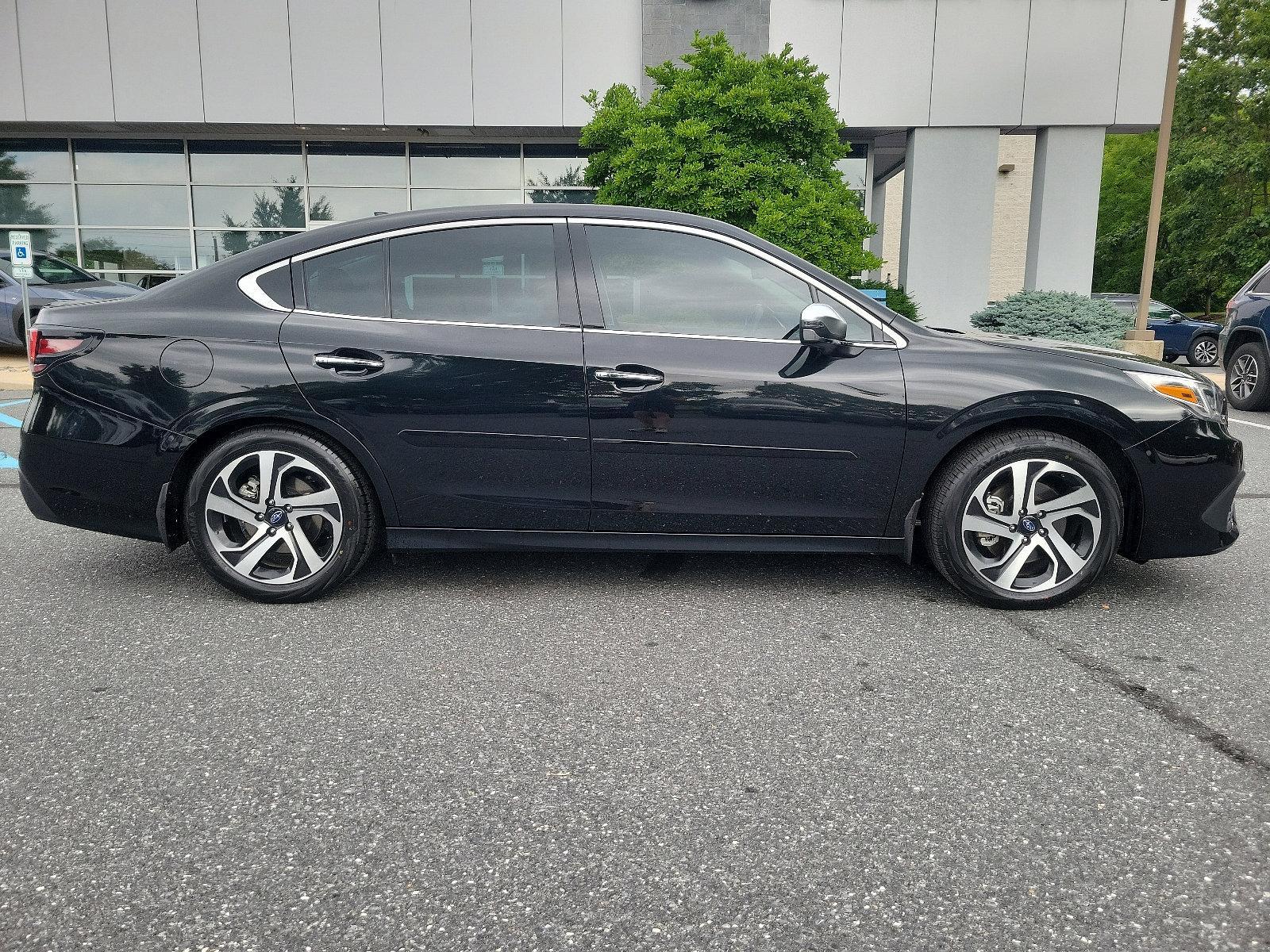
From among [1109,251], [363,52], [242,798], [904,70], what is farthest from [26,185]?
[1109,251]

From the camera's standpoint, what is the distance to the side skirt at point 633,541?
405 centimetres

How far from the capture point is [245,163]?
61.9 ft

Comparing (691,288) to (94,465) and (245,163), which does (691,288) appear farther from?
(245,163)

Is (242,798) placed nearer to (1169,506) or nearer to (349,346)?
(349,346)

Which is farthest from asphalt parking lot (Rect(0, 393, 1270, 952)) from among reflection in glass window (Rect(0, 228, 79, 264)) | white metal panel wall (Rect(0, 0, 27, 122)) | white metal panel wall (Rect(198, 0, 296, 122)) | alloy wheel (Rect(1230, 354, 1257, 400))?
reflection in glass window (Rect(0, 228, 79, 264))

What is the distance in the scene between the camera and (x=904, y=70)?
16797mm

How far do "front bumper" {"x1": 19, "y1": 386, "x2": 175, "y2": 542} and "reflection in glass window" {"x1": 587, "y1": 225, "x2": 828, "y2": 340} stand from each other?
192 centimetres

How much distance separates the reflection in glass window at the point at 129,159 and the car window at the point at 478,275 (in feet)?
57.0

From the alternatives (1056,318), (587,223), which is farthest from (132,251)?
(587,223)

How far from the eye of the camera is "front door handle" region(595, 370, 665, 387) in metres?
3.92

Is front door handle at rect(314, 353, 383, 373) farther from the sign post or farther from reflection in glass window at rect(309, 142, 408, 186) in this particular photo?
reflection in glass window at rect(309, 142, 408, 186)

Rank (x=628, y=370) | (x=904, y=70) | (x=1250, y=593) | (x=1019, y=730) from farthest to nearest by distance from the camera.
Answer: (x=904, y=70), (x=1250, y=593), (x=628, y=370), (x=1019, y=730)

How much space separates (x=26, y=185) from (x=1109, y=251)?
3835 cm

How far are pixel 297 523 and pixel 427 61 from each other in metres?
15.0
